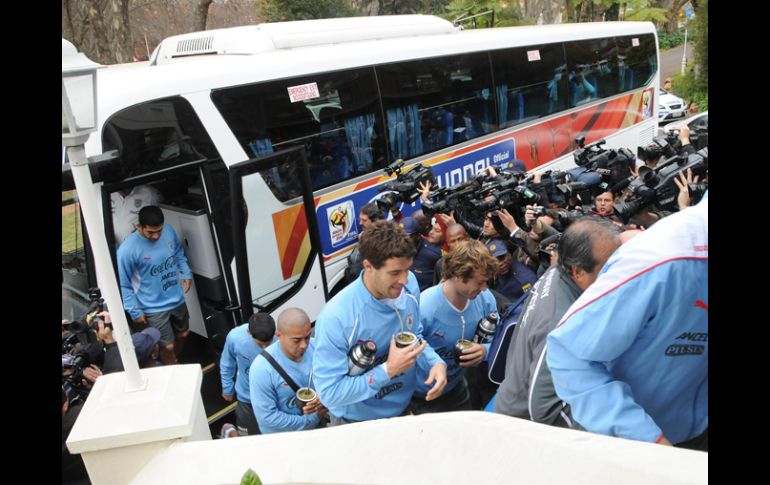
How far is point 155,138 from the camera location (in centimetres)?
500

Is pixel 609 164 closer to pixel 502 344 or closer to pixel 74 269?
pixel 502 344

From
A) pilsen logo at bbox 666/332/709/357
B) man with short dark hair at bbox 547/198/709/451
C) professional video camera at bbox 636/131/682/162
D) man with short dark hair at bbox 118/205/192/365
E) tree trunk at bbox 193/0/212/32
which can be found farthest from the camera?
tree trunk at bbox 193/0/212/32

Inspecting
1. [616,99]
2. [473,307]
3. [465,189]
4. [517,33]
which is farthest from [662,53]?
[473,307]

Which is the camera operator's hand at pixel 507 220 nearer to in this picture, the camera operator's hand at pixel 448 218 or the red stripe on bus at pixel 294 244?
the camera operator's hand at pixel 448 218

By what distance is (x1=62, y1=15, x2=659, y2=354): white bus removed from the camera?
512cm

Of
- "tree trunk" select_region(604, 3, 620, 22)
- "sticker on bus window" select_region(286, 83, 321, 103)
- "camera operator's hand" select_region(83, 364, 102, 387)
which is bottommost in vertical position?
"camera operator's hand" select_region(83, 364, 102, 387)

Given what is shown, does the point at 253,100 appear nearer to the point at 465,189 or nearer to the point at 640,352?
the point at 465,189

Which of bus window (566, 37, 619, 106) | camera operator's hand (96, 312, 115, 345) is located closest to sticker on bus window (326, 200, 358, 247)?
camera operator's hand (96, 312, 115, 345)

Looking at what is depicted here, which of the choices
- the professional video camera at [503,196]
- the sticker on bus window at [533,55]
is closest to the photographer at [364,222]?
the professional video camera at [503,196]

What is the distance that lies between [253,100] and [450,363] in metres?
3.25

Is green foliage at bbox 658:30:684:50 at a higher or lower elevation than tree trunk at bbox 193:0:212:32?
lower

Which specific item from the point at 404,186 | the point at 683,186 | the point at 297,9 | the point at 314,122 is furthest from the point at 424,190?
the point at 297,9

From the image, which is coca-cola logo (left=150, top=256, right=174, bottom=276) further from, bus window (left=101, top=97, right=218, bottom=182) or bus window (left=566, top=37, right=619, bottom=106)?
bus window (left=566, top=37, right=619, bottom=106)

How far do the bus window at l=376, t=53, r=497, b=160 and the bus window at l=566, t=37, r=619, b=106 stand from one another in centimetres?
232
